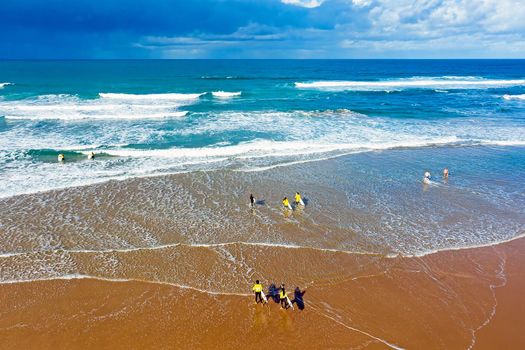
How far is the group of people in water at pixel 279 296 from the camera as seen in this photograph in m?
10.8

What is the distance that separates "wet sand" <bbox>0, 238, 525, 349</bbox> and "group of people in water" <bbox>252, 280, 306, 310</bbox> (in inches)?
7.9

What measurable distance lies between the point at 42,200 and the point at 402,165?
19522 millimetres

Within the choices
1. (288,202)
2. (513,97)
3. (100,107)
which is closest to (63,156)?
(288,202)

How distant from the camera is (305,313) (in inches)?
419

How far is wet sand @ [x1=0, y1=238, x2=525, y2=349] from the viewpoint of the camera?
9703mm

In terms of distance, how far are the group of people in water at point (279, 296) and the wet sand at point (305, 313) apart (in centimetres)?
20

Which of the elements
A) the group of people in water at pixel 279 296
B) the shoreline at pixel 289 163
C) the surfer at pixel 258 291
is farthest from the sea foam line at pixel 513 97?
the surfer at pixel 258 291

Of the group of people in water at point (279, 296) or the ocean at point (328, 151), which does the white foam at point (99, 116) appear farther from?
the group of people in water at point (279, 296)

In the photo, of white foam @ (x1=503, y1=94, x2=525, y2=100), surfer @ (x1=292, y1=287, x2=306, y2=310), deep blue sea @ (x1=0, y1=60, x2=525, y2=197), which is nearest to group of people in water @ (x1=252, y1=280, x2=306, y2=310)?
surfer @ (x1=292, y1=287, x2=306, y2=310)

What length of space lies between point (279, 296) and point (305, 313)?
897 mm

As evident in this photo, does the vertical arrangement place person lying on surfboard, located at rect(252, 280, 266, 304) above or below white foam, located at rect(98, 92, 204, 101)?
below

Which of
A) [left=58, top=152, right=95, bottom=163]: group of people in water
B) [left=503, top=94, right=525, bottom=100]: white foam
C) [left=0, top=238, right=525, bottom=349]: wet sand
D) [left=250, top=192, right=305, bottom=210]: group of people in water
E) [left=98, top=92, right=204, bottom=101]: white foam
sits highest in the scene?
[left=98, top=92, right=204, bottom=101]: white foam

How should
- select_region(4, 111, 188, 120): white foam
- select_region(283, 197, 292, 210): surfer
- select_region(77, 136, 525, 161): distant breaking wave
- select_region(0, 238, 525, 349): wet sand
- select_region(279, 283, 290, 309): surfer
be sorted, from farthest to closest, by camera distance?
select_region(4, 111, 188, 120): white foam → select_region(77, 136, 525, 161): distant breaking wave → select_region(283, 197, 292, 210): surfer → select_region(279, 283, 290, 309): surfer → select_region(0, 238, 525, 349): wet sand

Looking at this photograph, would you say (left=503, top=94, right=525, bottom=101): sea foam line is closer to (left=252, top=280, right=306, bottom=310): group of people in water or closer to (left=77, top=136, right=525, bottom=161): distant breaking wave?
(left=77, top=136, right=525, bottom=161): distant breaking wave
